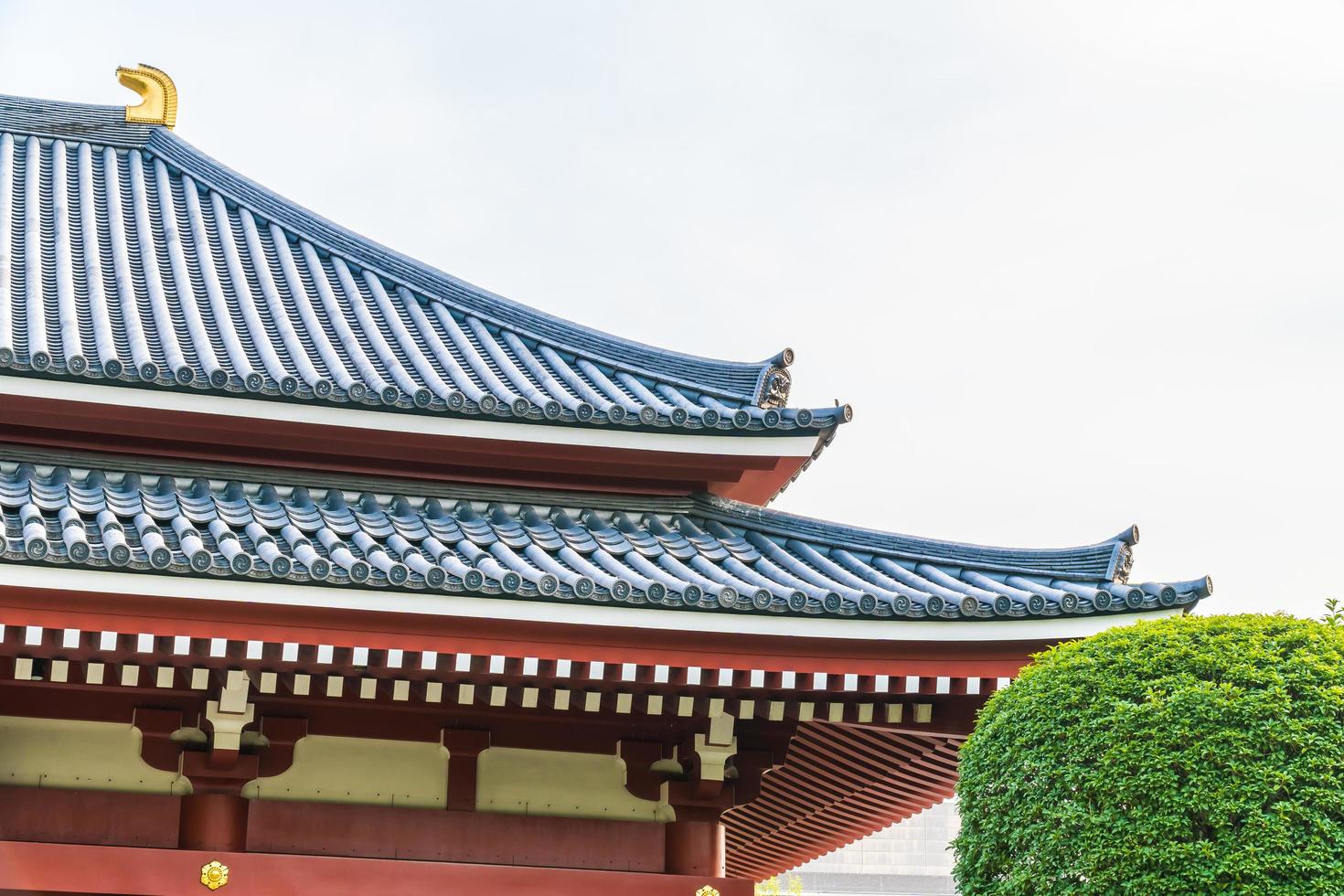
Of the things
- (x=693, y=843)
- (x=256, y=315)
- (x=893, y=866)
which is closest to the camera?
(x=693, y=843)

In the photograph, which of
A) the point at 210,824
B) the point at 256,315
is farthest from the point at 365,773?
the point at 256,315

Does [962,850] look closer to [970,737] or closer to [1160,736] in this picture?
[970,737]

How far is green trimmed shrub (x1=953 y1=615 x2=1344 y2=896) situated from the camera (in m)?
5.86

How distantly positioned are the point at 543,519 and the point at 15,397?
9.99ft

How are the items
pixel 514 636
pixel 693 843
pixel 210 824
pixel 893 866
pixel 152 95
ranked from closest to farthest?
1. pixel 514 636
2. pixel 210 824
3. pixel 693 843
4. pixel 152 95
5. pixel 893 866

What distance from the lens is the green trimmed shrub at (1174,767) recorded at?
586 cm

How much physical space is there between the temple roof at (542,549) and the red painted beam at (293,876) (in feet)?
5.44

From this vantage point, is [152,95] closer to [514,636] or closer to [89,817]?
[89,817]

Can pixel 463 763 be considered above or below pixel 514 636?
below

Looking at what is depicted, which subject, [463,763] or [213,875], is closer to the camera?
[213,875]

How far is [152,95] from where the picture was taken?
12.7m

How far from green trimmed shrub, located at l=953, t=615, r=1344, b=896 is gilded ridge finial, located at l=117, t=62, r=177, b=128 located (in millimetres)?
Result: 9580

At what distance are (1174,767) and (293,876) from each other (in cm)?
448

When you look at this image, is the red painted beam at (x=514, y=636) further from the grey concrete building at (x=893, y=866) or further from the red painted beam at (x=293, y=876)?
the grey concrete building at (x=893, y=866)
